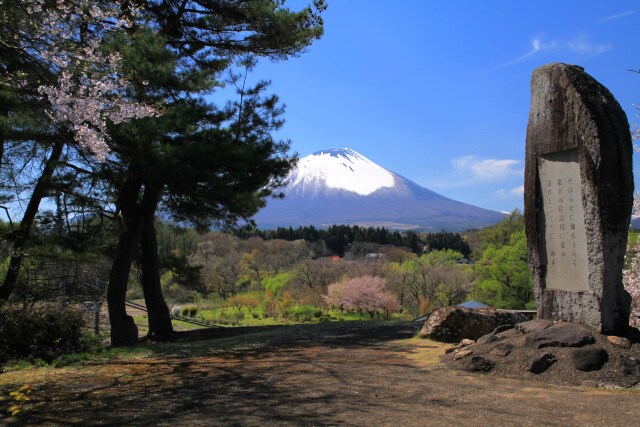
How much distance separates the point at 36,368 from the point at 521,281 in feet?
78.7

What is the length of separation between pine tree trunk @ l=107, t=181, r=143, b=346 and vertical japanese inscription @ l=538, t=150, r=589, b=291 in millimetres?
7453

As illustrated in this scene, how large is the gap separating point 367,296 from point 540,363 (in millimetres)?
29073

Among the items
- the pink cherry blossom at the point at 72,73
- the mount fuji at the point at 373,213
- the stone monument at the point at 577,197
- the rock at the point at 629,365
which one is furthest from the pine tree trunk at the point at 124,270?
the mount fuji at the point at 373,213

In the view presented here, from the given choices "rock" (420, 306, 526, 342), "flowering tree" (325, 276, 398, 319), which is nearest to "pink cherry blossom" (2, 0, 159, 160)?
"rock" (420, 306, 526, 342)

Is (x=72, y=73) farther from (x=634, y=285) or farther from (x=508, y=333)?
(x=634, y=285)

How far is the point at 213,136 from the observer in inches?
369

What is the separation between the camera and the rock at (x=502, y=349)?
18.4ft

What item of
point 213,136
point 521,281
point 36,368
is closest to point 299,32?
point 213,136

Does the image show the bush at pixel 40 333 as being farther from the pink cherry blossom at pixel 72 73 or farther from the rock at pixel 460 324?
the rock at pixel 460 324

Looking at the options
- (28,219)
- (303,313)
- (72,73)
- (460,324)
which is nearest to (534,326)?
(460,324)

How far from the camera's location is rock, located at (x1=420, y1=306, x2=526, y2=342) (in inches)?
312

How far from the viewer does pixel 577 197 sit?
593 cm

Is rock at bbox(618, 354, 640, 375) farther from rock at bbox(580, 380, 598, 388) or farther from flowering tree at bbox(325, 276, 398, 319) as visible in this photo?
flowering tree at bbox(325, 276, 398, 319)

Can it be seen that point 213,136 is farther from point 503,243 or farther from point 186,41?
point 503,243
